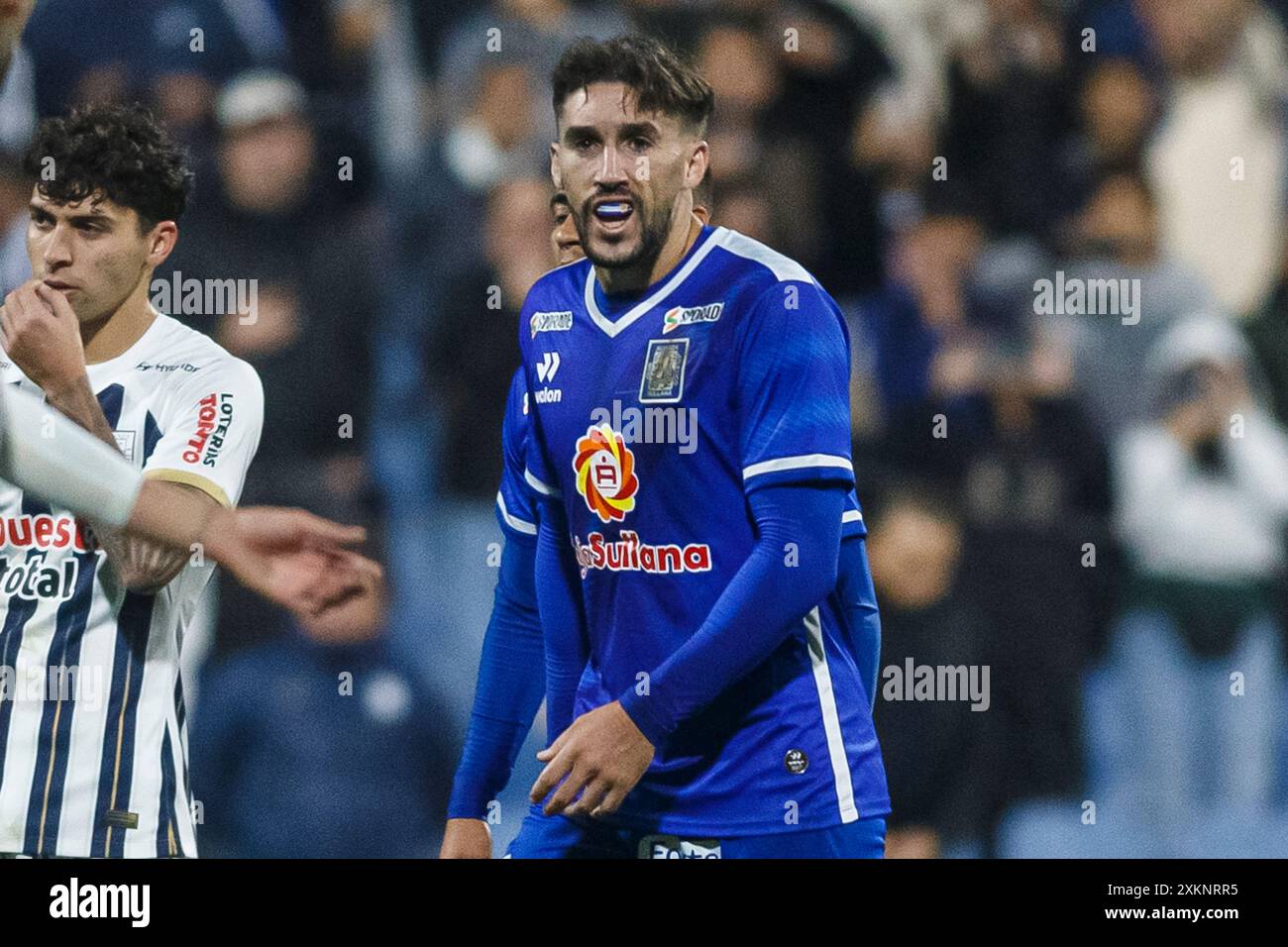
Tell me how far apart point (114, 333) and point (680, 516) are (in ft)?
4.70

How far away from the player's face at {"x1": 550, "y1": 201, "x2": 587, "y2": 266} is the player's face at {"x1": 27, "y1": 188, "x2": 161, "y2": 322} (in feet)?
3.43

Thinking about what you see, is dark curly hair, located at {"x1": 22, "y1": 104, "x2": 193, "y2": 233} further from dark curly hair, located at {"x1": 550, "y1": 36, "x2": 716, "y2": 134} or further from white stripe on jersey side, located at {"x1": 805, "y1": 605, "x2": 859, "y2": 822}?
white stripe on jersey side, located at {"x1": 805, "y1": 605, "x2": 859, "y2": 822}

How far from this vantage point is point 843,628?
362 cm

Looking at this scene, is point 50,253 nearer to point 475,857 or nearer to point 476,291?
point 476,291

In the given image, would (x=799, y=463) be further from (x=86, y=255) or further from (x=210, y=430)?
(x=86, y=255)

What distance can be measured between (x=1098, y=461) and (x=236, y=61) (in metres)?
2.54

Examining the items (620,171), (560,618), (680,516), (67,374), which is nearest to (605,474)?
(680,516)

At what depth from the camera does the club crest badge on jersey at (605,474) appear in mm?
3613

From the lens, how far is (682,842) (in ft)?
11.5

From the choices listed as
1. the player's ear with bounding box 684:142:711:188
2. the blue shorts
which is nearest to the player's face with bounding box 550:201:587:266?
the player's ear with bounding box 684:142:711:188

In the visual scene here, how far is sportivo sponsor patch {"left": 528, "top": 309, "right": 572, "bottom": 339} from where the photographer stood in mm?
3785

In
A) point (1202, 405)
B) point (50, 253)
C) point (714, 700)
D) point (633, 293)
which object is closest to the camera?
point (714, 700)

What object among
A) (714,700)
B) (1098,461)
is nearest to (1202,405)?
(1098,461)

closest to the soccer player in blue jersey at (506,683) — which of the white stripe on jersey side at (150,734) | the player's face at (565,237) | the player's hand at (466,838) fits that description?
the player's hand at (466,838)
